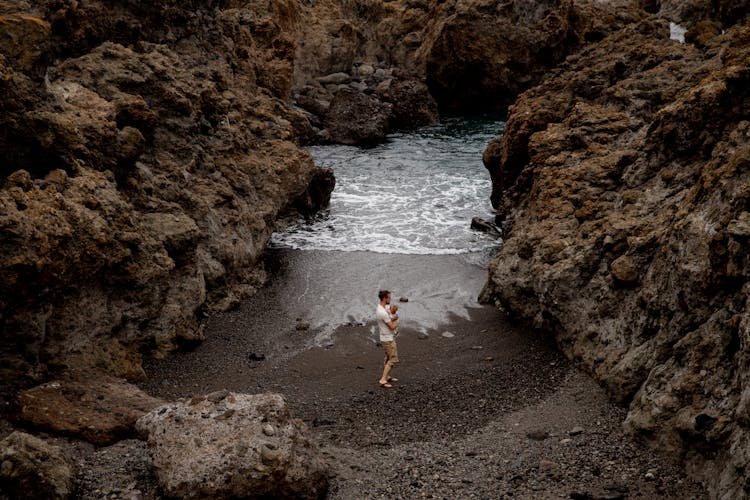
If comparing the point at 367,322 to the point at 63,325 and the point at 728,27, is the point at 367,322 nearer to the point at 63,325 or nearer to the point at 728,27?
the point at 63,325

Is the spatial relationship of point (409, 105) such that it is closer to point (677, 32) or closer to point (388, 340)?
point (677, 32)

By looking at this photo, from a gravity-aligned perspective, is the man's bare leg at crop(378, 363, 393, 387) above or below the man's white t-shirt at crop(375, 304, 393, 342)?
below

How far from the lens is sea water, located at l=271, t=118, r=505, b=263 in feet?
63.9

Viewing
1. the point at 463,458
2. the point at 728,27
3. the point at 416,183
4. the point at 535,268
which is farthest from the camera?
the point at 416,183

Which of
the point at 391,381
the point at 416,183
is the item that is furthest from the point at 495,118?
Result: the point at 391,381

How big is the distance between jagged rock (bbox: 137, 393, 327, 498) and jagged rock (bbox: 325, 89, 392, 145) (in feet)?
93.6

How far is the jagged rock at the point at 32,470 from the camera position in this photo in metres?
6.87

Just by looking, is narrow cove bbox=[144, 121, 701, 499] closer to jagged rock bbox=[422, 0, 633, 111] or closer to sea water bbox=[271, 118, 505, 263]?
sea water bbox=[271, 118, 505, 263]

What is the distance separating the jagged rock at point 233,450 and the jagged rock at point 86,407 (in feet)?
2.53

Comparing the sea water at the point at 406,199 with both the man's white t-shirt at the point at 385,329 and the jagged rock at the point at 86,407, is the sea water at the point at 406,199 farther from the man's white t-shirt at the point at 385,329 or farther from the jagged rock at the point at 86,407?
the jagged rock at the point at 86,407

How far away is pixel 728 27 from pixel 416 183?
13264 millimetres

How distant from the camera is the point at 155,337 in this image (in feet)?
39.6

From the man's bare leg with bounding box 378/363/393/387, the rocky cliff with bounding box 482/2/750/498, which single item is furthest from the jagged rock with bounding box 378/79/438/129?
the man's bare leg with bounding box 378/363/393/387

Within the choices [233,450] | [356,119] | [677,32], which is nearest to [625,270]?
[233,450]
